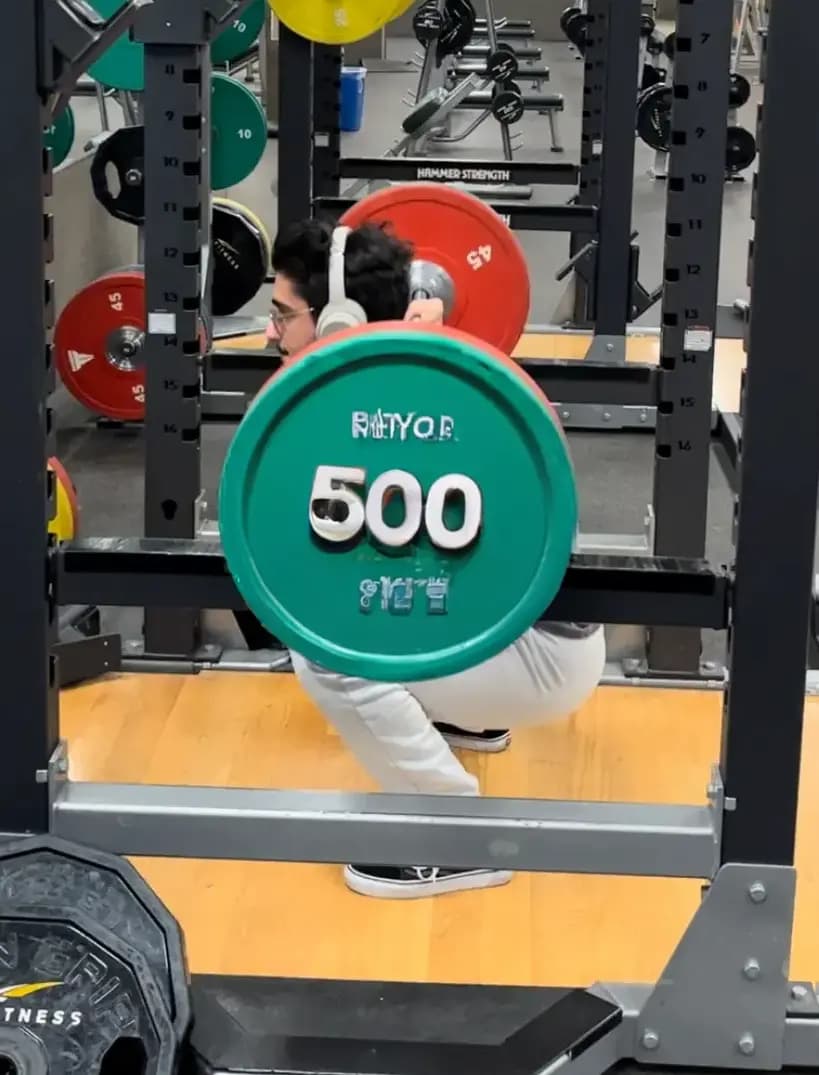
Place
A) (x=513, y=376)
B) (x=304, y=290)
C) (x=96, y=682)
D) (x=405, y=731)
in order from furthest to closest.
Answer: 1. (x=96, y=682)
2. (x=304, y=290)
3. (x=405, y=731)
4. (x=513, y=376)

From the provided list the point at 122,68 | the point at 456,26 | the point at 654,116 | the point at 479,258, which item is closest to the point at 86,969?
the point at 479,258

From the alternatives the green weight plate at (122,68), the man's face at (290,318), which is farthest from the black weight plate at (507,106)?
the man's face at (290,318)

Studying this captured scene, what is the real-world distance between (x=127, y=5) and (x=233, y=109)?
2.98m

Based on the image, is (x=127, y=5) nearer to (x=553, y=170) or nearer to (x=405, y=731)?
(x=405, y=731)

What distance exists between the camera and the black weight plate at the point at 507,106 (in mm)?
7051

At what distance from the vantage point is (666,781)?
2561 millimetres

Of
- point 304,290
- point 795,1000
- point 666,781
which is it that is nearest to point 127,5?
point 304,290

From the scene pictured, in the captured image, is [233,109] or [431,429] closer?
[431,429]

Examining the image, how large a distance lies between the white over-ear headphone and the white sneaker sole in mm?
783

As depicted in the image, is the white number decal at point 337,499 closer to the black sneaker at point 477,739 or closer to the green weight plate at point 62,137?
the black sneaker at point 477,739

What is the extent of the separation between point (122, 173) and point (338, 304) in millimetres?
2466

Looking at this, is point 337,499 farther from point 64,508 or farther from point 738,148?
point 738,148

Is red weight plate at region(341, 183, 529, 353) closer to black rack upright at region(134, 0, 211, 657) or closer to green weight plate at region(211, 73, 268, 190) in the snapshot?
black rack upright at region(134, 0, 211, 657)

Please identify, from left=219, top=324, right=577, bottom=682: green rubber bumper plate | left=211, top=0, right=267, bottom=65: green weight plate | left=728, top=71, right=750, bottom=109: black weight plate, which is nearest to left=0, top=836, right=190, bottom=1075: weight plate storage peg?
left=219, top=324, right=577, bottom=682: green rubber bumper plate
